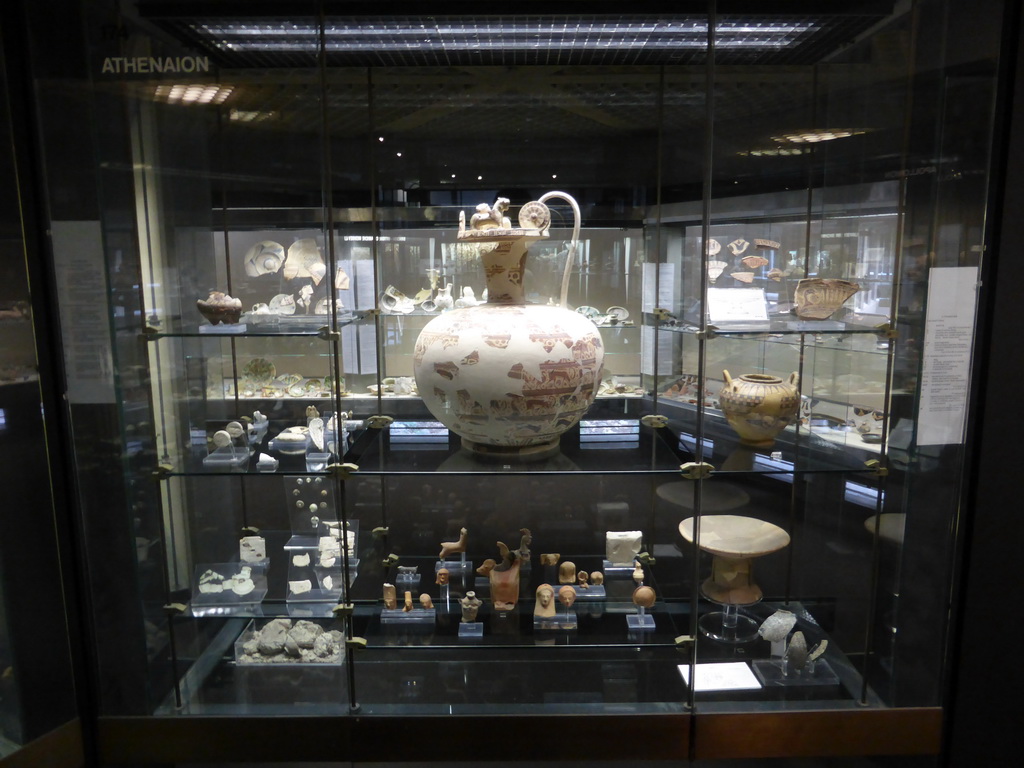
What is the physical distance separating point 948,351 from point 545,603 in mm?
1212

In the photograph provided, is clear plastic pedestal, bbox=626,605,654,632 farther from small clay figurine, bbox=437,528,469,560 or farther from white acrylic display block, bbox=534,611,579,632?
small clay figurine, bbox=437,528,469,560

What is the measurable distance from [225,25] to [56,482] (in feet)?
3.81

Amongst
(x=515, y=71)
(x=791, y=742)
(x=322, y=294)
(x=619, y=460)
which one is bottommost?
(x=791, y=742)

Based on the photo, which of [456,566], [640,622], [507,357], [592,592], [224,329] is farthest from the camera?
[456,566]

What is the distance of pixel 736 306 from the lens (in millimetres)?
1600

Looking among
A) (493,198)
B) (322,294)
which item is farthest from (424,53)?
(322,294)

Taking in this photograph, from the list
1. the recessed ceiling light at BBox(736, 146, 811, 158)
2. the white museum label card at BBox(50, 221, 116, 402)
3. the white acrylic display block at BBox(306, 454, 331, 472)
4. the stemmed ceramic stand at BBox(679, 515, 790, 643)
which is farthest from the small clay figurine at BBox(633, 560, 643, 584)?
the white museum label card at BBox(50, 221, 116, 402)

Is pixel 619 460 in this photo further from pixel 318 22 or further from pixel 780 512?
pixel 318 22

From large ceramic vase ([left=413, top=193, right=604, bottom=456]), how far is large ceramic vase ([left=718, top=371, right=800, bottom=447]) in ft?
1.42

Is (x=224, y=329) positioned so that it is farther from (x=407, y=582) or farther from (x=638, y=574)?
(x=638, y=574)

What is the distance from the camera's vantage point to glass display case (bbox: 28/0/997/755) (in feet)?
5.02

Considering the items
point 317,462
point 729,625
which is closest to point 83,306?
point 317,462

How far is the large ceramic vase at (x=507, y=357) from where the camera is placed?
142cm

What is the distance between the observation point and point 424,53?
1696 mm
